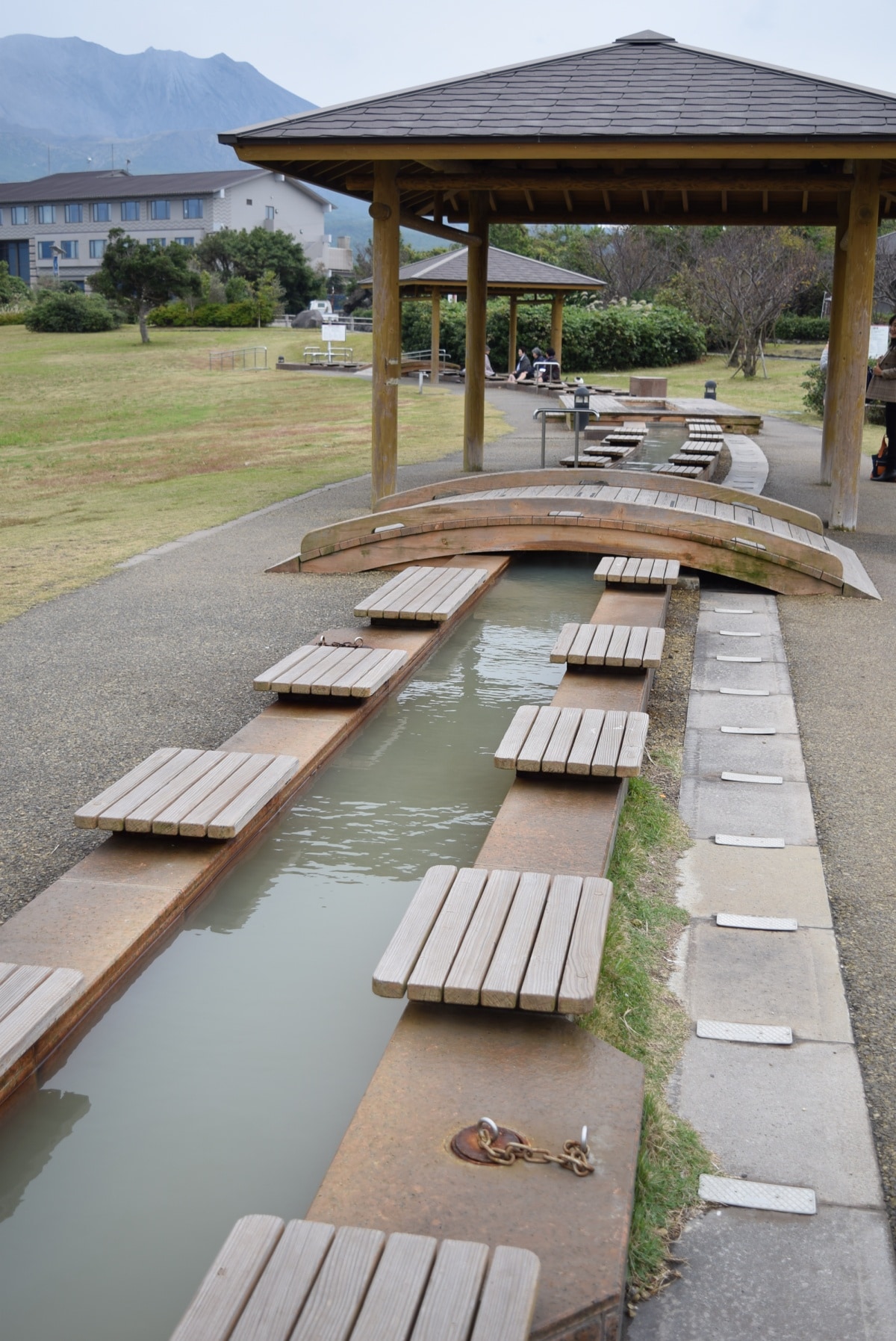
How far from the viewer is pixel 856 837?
13.5ft

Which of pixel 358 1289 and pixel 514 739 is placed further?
pixel 514 739

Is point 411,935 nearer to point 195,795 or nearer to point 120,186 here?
point 195,795

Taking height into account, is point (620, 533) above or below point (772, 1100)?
above

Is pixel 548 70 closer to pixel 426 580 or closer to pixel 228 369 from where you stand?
pixel 426 580

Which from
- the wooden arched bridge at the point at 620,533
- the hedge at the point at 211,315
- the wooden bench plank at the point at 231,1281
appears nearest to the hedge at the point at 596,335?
the hedge at the point at 211,315

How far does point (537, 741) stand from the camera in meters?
4.37

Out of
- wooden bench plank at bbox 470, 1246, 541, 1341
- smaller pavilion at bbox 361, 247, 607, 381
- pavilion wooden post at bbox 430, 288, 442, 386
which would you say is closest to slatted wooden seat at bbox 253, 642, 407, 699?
wooden bench plank at bbox 470, 1246, 541, 1341

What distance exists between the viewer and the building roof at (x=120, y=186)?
63.3 meters

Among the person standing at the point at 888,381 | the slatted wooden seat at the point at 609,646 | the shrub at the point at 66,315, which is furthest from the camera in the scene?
the shrub at the point at 66,315

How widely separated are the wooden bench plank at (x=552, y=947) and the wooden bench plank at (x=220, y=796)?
1.17 metres

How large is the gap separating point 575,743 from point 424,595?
103 inches

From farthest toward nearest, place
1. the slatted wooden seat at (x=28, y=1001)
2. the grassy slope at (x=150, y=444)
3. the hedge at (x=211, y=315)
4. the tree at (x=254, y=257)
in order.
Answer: the tree at (x=254, y=257) < the hedge at (x=211, y=315) < the grassy slope at (x=150, y=444) < the slatted wooden seat at (x=28, y=1001)

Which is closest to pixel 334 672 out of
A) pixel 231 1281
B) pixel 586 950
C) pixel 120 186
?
pixel 586 950

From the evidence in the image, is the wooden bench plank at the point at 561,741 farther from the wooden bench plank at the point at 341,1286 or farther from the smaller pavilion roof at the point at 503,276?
the smaller pavilion roof at the point at 503,276
